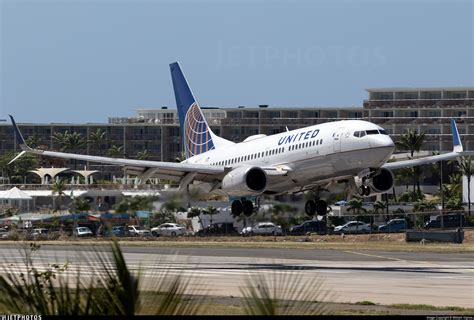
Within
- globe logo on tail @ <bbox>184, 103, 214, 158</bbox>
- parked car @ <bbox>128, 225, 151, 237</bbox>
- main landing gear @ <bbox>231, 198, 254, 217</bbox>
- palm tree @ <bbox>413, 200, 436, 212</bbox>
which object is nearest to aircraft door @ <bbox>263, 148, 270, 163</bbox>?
main landing gear @ <bbox>231, 198, 254, 217</bbox>

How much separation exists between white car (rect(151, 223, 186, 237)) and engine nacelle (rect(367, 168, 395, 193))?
28.4 meters

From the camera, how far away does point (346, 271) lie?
4644 cm

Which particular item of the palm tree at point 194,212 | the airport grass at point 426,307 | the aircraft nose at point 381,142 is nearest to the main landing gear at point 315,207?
the aircraft nose at point 381,142

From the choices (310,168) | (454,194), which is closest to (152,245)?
(310,168)

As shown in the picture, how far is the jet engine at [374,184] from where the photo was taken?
5144cm

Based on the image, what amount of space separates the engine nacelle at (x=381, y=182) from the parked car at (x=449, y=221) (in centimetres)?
4333

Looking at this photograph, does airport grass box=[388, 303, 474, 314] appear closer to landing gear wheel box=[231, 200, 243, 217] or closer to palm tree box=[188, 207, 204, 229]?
landing gear wheel box=[231, 200, 243, 217]

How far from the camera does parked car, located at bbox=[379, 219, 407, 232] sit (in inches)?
3684

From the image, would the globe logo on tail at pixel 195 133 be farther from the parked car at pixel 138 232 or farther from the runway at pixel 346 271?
the parked car at pixel 138 232

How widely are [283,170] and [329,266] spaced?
20.2 ft

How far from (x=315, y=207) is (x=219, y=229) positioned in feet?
79.7

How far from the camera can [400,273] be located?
148 ft

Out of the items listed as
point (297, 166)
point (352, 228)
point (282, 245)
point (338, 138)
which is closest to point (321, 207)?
point (297, 166)

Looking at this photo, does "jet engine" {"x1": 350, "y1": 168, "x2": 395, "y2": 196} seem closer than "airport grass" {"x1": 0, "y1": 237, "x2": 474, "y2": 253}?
Yes
